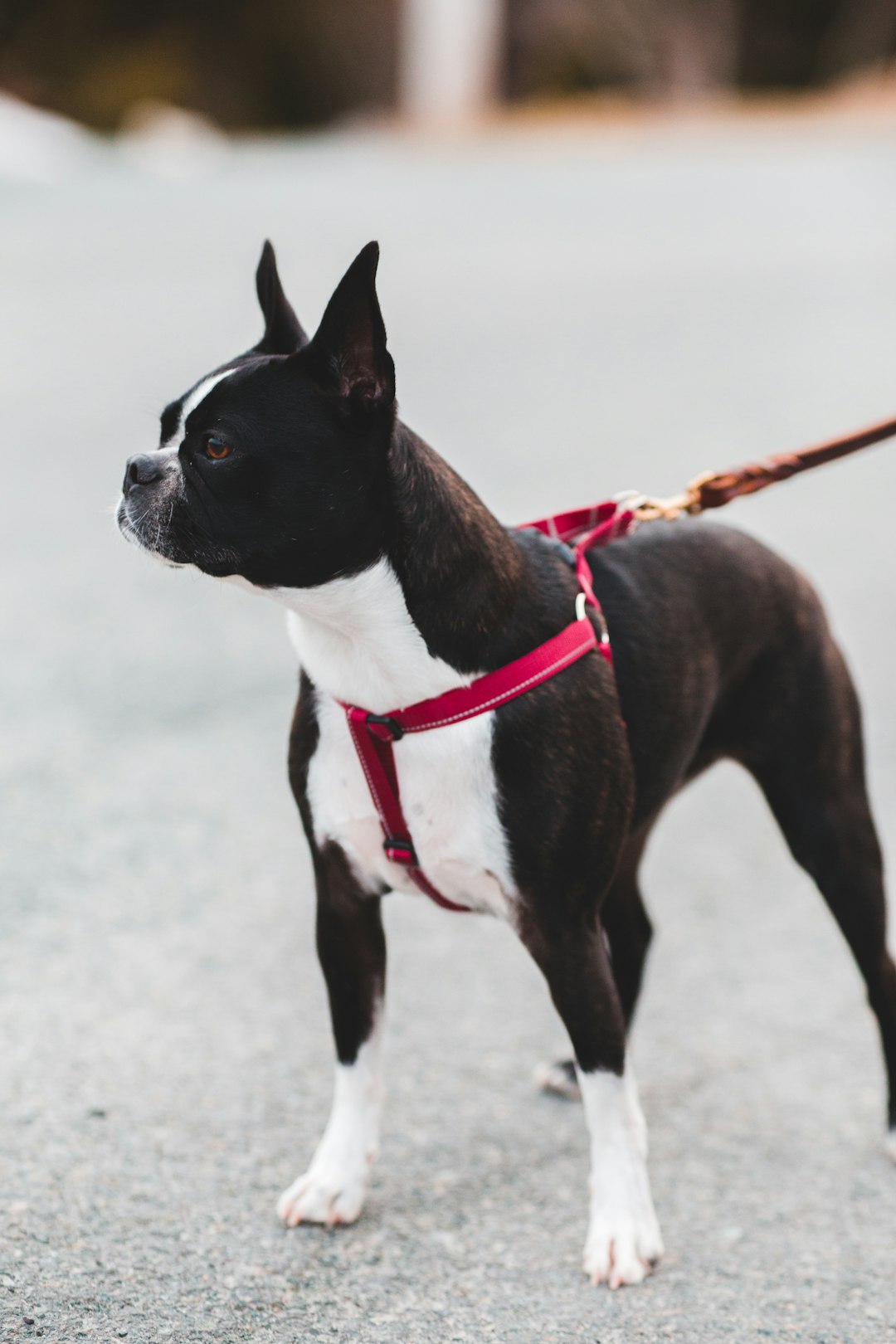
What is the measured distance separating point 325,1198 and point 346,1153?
93 millimetres

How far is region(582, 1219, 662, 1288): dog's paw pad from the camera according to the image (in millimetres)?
Answer: 2789

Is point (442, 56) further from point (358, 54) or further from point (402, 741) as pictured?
point (402, 741)

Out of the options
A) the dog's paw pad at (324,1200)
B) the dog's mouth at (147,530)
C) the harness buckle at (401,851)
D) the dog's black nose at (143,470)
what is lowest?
the dog's paw pad at (324,1200)

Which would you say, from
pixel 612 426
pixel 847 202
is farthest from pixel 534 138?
pixel 612 426

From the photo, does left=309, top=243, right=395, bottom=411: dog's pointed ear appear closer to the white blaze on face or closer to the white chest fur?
the white blaze on face

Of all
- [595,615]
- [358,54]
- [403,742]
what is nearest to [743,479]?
Result: [595,615]

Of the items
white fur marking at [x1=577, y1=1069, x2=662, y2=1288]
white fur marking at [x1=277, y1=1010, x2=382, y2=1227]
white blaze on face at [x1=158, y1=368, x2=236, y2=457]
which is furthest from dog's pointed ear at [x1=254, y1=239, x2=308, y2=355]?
white fur marking at [x1=577, y1=1069, x2=662, y2=1288]

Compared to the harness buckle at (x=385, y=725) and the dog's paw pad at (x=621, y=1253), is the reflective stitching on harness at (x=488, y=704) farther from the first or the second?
the dog's paw pad at (x=621, y=1253)

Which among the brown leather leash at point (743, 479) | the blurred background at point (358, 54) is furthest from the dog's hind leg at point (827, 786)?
the blurred background at point (358, 54)

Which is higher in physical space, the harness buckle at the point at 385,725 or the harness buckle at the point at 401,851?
the harness buckle at the point at 385,725

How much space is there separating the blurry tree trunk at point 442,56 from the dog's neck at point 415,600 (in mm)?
37843

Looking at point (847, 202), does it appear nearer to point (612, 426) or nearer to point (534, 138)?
point (612, 426)

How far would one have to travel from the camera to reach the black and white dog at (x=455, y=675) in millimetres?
2568

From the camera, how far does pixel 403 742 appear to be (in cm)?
269
